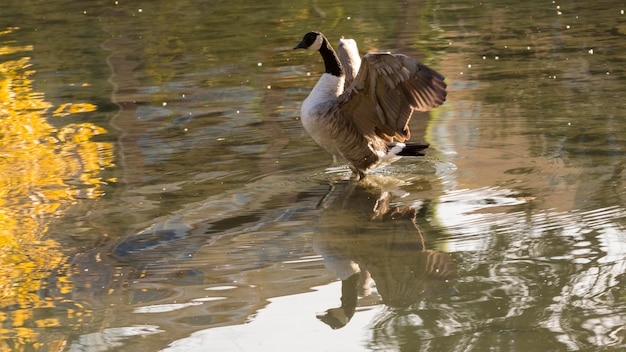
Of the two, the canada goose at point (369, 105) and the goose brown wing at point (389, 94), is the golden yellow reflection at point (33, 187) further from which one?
the goose brown wing at point (389, 94)

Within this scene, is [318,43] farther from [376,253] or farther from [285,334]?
[285,334]

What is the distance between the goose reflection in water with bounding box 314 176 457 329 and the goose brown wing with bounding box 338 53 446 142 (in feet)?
1.42

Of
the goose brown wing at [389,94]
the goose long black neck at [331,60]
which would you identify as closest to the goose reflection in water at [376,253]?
the goose brown wing at [389,94]

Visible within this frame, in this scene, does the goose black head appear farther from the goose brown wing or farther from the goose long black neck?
the goose brown wing

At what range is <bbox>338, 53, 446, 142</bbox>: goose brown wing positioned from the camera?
6.27 metres

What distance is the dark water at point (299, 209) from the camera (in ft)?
14.5

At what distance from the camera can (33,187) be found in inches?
275

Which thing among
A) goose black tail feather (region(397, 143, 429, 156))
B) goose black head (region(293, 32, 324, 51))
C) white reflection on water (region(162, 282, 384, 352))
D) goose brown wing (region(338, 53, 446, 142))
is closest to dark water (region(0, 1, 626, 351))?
white reflection on water (region(162, 282, 384, 352))

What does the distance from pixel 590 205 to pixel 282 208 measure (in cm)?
179

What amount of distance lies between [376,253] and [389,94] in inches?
59.5

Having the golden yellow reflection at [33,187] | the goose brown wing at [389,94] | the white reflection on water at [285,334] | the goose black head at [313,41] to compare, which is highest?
the goose black head at [313,41]

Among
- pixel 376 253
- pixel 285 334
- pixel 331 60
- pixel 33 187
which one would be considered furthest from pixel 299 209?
pixel 285 334

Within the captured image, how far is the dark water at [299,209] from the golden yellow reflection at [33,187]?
0.02m

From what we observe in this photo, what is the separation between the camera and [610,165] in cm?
660
